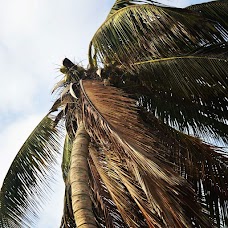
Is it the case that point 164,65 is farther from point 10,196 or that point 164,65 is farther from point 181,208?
point 10,196

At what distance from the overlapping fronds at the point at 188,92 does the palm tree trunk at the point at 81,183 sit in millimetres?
1349

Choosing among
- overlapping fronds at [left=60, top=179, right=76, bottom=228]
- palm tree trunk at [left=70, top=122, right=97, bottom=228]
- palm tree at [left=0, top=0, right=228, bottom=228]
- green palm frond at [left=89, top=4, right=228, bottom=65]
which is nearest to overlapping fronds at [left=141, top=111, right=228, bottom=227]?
palm tree at [left=0, top=0, right=228, bottom=228]

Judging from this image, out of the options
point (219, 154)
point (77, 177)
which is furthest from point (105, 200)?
point (219, 154)

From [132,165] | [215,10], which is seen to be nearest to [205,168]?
[132,165]

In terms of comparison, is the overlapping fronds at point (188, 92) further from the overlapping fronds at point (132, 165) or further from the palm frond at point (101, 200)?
the palm frond at point (101, 200)

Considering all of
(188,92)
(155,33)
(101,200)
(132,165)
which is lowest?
(101,200)

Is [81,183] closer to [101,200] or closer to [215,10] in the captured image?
[101,200]

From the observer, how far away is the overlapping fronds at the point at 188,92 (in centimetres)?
885

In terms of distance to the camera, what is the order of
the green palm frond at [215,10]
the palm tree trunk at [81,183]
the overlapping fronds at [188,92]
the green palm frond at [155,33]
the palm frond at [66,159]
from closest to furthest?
the palm tree trunk at [81,183] → the overlapping fronds at [188,92] → the green palm frond at [155,33] → the green palm frond at [215,10] → the palm frond at [66,159]

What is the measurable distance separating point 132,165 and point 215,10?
388cm

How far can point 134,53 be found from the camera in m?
9.60

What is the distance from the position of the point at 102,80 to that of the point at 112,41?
2.64 feet

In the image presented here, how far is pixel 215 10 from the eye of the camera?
9.98 m

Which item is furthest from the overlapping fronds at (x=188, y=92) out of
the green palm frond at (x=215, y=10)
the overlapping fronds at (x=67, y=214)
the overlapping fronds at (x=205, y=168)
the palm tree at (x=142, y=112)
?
the overlapping fronds at (x=67, y=214)
